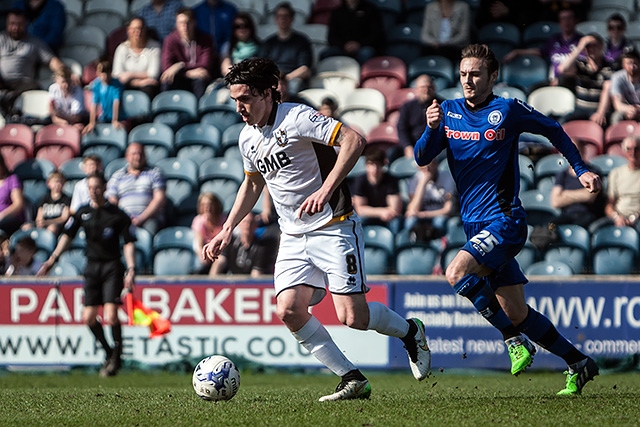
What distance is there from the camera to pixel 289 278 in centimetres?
723

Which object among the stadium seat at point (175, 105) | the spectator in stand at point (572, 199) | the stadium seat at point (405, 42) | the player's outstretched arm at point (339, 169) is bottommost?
the spectator in stand at point (572, 199)

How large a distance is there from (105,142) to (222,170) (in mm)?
2221

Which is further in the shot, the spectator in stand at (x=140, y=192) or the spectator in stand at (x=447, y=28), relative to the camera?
the spectator in stand at (x=447, y=28)

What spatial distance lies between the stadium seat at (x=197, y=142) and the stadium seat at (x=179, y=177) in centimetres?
40

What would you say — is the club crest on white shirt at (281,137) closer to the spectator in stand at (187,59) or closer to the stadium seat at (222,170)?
the stadium seat at (222,170)

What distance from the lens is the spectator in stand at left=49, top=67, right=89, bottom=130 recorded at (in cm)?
1639

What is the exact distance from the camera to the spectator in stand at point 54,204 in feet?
47.6

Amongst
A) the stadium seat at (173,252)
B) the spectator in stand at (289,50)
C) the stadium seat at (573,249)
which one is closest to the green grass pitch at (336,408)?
the stadium seat at (573,249)

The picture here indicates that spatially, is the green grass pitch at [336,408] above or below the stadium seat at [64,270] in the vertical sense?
above

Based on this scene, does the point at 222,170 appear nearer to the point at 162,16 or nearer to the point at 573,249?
the point at 162,16

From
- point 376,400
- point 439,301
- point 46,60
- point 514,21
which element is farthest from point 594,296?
point 46,60

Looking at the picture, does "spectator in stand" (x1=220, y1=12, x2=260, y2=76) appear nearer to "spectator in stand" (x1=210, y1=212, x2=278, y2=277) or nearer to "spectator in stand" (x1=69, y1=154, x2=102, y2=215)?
"spectator in stand" (x1=69, y1=154, x2=102, y2=215)

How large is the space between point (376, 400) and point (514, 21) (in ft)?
37.7

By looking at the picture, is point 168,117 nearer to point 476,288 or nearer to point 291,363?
point 291,363
